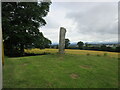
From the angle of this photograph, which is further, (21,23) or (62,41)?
(21,23)

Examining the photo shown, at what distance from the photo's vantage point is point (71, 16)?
9.35 m

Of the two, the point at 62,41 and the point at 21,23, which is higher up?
the point at 21,23

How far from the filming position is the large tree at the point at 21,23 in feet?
32.1

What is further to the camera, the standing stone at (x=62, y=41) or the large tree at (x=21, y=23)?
the large tree at (x=21, y=23)

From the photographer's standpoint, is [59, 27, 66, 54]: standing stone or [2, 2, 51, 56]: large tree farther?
[2, 2, 51, 56]: large tree

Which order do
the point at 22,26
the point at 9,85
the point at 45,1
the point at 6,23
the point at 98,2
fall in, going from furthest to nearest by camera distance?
1. the point at 45,1
2. the point at 22,26
3. the point at 6,23
4. the point at 98,2
5. the point at 9,85

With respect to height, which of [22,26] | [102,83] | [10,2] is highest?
[10,2]

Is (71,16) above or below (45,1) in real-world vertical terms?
below

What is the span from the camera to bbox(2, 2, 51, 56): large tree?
9.79m

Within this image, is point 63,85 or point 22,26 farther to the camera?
point 22,26

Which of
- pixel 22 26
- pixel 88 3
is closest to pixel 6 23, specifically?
pixel 22 26

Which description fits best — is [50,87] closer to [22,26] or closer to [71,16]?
[71,16]

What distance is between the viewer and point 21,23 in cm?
1036

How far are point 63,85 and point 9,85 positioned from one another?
5.51 feet
